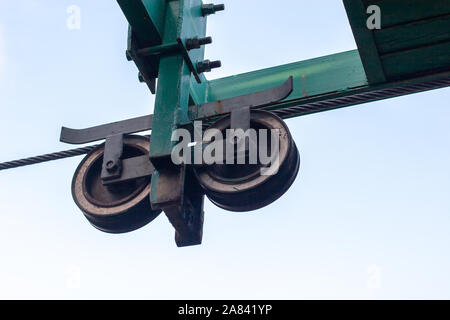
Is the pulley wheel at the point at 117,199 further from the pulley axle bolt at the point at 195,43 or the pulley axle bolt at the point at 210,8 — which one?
the pulley axle bolt at the point at 210,8

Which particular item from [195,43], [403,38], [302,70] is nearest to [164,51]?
[195,43]

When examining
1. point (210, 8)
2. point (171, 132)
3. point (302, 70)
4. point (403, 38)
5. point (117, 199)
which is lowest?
point (117, 199)

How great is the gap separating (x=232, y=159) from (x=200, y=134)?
0.27m

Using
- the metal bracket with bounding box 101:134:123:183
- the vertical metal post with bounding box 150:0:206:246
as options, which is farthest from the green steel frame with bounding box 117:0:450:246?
the metal bracket with bounding box 101:134:123:183

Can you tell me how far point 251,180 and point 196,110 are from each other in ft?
2.24

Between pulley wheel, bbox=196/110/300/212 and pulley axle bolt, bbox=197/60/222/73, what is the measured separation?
65 centimetres

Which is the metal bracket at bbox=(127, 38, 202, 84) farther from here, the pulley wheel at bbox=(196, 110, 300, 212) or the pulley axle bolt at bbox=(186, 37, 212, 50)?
the pulley wheel at bbox=(196, 110, 300, 212)

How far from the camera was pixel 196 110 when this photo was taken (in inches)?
176

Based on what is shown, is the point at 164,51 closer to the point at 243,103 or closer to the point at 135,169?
the point at 243,103

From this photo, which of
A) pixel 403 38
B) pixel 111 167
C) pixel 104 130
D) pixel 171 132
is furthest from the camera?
pixel 104 130

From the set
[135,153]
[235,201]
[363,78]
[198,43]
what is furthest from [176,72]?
[363,78]

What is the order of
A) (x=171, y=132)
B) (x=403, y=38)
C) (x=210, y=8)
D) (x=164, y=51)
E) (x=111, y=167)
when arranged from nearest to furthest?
1. (x=171, y=132)
2. (x=403, y=38)
3. (x=111, y=167)
4. (x=164, y=51)
5. (x=210, y=8)

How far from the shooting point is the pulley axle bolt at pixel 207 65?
4.64 meters

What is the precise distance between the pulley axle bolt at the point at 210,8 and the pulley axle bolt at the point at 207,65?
19.8 inches
